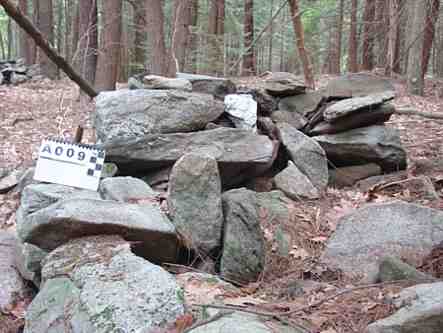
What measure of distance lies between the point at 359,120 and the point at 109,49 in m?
5.76

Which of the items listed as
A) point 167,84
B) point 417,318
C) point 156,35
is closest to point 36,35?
point 167,84

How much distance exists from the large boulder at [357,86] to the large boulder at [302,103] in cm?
16

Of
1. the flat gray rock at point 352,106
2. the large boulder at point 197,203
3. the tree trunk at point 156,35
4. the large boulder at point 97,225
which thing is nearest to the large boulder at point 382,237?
the large boulder at point 197,203

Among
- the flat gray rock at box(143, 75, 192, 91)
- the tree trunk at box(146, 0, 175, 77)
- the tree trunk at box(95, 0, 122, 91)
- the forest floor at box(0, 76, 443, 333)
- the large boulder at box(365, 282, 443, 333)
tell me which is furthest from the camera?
the tree trunk at box(146, 0, 175, 77)

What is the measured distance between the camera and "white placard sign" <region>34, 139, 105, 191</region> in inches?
187

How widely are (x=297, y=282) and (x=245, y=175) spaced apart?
6.09 feet

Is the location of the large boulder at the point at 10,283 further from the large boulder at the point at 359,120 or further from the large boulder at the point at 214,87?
the large boulder at the point at 359,120

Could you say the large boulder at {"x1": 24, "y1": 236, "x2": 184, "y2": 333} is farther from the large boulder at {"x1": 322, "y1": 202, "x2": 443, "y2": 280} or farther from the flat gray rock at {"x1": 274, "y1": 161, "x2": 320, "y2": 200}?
the flat gray rock at {"x1": 274, "y1": 161, "x2": 320, "y2": 200}

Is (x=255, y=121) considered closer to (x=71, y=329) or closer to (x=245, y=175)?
(x=245, y=175)

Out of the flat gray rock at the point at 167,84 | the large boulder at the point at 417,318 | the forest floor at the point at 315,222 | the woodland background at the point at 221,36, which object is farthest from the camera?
the woodland background at the point at 221,36

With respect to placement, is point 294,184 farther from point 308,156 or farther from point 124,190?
point 124,190

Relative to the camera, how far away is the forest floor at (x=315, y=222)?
2.86m

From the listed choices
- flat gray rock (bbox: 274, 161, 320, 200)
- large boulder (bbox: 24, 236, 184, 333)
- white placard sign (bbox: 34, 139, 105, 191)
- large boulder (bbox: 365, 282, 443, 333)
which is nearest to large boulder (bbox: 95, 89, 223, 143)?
white placard sign (bbox: 34, 139, 105, 191)

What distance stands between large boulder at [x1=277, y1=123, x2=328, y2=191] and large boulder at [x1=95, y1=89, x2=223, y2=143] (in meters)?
0.84
